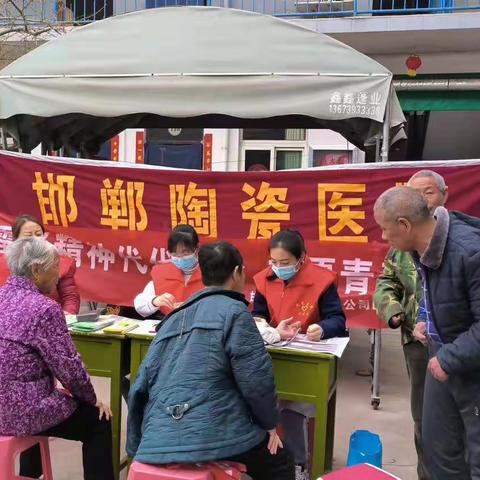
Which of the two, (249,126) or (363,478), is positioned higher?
(249,126)

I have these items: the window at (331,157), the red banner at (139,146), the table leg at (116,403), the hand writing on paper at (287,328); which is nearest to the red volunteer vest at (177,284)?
the table leg at (116,403)

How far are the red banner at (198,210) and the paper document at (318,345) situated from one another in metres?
1.48

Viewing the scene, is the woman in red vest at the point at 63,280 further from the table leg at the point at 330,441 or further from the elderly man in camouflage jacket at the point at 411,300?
the elderly man in camouflage jacket at the point at 411,300

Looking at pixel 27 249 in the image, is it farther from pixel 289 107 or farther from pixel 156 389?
pixel 289 107

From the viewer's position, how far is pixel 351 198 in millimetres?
4281

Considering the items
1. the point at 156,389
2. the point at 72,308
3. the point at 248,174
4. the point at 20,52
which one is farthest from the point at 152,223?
the point at 20,52

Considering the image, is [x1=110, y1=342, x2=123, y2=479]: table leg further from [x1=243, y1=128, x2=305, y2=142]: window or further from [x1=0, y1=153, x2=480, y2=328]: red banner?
[x1=243, y1=128, x2=305, y2=142]: window

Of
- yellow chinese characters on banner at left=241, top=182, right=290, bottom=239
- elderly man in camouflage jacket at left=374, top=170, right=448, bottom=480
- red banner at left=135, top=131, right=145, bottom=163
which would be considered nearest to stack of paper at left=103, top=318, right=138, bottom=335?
elderly man in camouflage jacket at left=374, top=170, right=448, bottom=480

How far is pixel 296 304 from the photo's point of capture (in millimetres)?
3121

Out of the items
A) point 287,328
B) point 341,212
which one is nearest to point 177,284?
point 287,328

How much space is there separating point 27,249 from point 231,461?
1217 millimetres

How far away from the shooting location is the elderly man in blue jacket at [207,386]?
2092 millimetres

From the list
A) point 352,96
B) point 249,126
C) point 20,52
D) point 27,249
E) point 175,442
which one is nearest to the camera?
point 175,442

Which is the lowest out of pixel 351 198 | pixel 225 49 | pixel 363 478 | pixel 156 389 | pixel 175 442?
pixel 363 478
